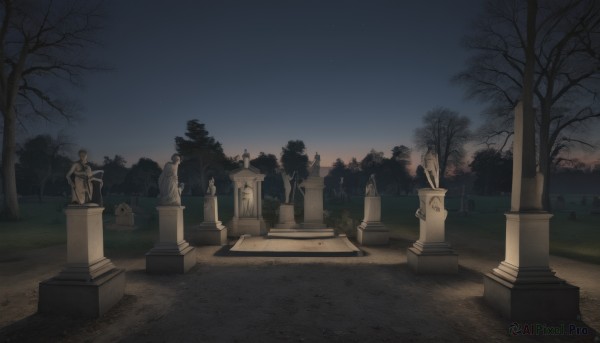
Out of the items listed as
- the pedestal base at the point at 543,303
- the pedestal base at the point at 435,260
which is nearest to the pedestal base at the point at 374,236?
the pedestal base at the point at 435,260

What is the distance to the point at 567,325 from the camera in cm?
540

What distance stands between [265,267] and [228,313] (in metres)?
3.62

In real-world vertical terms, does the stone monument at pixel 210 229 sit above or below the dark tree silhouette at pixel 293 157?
below

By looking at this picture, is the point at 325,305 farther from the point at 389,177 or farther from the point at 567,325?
the point at 389,177

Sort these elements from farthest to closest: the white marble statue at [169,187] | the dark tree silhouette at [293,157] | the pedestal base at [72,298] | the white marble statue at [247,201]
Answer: the dark tree silhouette at [293,157], the white marble statue at [247,201], the white marble statue at [169,187], the pedestal base at [72,298]

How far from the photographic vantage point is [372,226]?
44.2 ft

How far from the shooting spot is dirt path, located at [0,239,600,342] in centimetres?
505

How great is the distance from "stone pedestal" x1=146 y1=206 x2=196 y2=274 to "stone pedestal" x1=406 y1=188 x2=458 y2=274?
6901mm

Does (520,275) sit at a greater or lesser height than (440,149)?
lesser

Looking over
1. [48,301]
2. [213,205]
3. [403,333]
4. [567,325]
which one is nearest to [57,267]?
[48,301]

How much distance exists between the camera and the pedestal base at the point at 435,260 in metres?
8.64

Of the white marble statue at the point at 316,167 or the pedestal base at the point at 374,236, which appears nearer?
the pedestal base at the point at 374,236

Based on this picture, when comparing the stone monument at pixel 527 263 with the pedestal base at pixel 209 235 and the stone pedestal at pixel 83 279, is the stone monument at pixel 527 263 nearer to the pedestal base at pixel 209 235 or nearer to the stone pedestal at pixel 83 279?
the stone pedestal at pixel 83 279

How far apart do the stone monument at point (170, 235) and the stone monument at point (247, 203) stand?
601 cm
